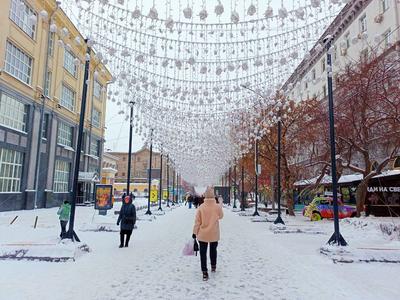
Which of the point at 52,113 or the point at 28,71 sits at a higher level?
the point at 28,71

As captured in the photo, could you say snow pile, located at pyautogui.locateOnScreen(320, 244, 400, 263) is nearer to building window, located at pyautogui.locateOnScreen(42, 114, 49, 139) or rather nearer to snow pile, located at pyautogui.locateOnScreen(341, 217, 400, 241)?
snow pile, located at pyautogui.locateOnScreen(341, 217, 400, 241)

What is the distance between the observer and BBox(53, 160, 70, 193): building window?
35.4 metres

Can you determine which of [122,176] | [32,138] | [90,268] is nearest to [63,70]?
[32,138]

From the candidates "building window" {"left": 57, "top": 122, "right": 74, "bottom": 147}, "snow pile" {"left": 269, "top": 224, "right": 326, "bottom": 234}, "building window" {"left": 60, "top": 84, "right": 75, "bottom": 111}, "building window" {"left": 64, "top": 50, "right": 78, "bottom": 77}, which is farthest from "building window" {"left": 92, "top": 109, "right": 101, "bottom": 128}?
"snow pile" {"left": 269, "top": 224, "right": 326, "bottom": 234}

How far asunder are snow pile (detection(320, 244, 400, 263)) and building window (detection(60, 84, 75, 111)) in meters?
32.9

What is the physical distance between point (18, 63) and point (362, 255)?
2791cm

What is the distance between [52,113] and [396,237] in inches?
1185

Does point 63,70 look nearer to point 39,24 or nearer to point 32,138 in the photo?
point 39,24

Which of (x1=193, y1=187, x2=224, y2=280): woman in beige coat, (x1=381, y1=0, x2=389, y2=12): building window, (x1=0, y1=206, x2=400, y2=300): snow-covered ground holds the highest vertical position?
(x1=381, y1=0, x2=389, y2=12): building window

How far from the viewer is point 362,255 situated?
9258 millimetres


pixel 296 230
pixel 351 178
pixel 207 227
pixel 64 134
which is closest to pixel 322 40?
pixel 207 227

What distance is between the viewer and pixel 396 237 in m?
12.4

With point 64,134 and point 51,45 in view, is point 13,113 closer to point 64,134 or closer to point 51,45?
point 51,45

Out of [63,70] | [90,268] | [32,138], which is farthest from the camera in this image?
[63,70]
